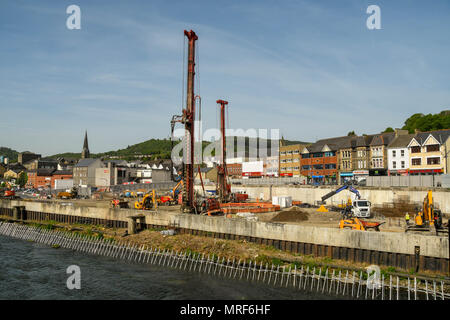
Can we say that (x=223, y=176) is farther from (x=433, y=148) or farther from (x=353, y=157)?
(x=433, y=148)

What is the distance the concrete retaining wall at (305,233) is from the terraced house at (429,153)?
152ft

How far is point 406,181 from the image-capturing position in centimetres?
5572

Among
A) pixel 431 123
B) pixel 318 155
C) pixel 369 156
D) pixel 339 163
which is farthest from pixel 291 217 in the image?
pixel 431 123

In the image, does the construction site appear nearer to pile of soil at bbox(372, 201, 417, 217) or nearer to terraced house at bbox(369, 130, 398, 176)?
pile of soil at bbox(372, 201, 417, 217)

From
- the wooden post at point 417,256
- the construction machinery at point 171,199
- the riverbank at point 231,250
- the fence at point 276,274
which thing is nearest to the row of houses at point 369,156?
the construction machinery at point 171,199

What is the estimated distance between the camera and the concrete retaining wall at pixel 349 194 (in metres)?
46.5

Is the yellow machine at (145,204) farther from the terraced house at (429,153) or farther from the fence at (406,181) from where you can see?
the terraced house at (429,153)

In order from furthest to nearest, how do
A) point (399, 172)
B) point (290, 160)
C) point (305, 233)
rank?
1. point (290, 160)
2. point (399, 172)
3. point (305, 233)

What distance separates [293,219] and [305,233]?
11.5 m

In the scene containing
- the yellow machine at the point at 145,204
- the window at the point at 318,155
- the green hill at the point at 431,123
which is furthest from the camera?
the green hill at the point at 431,123

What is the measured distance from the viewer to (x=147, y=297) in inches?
891

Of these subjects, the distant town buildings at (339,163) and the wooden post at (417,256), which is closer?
the wooden post at (417,256)

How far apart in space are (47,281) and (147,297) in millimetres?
10152
